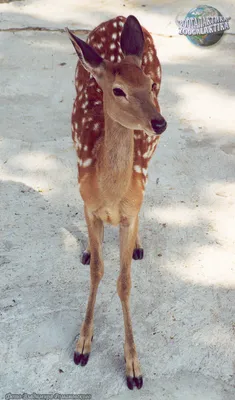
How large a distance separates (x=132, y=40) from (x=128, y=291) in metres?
1.26

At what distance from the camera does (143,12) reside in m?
6.81

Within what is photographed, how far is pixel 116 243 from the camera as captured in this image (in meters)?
4.18

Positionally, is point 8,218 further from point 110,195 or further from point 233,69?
point 233,69

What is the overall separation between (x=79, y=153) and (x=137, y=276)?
2.97ft

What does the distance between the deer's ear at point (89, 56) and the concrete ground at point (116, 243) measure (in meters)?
1.42

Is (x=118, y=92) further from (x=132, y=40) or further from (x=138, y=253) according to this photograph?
(x=138, y=253)

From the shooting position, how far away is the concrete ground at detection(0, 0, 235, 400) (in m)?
3.37

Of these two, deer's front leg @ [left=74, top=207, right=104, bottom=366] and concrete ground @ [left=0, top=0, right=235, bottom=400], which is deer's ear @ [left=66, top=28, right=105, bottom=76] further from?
concrete ground @ [left=0, top=0, right=235, bottom=400]

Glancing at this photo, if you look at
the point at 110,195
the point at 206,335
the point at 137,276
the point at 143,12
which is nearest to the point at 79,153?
the point at 110,195

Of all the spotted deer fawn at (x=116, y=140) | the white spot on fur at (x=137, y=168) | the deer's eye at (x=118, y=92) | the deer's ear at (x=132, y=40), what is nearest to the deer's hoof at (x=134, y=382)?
the spotted deer fawn at (x=116, y=140)

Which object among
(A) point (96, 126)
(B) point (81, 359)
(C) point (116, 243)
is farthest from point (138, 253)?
(A) point (96, 126)

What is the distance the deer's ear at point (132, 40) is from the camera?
3.08 m

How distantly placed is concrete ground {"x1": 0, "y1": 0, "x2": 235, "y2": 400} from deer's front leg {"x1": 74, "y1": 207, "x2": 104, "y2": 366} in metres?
0.07

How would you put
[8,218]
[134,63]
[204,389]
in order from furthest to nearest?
[8,218] < [204,389] < [134,63]
